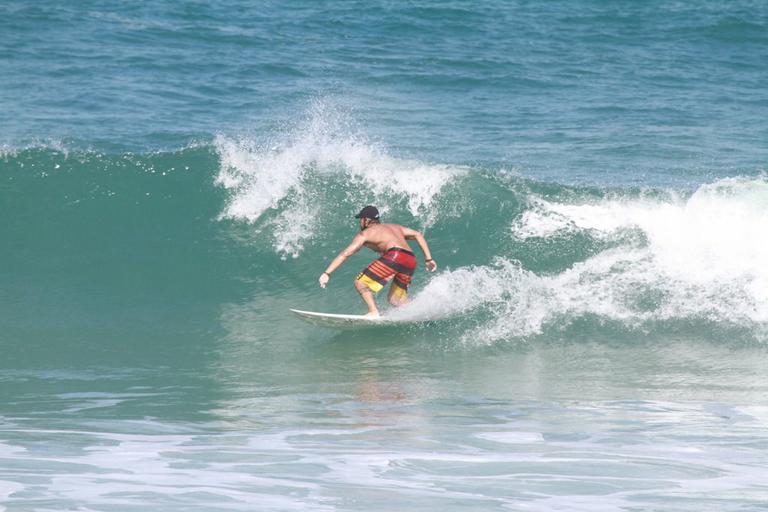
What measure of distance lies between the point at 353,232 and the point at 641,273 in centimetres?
337

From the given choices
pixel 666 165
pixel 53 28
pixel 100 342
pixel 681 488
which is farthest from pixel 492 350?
pixel 53 28

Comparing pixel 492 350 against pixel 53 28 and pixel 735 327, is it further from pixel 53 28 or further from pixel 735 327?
pixel 53 28

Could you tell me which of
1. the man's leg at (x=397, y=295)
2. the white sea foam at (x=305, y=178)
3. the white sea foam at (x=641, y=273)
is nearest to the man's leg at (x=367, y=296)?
the man's leg at (x=397, y=295)

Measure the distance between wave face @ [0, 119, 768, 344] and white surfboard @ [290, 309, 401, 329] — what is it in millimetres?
267

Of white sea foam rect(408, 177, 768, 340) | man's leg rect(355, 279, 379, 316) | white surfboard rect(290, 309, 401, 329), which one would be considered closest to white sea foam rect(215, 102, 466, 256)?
white sea foam rect(408, 177, 768, 340)

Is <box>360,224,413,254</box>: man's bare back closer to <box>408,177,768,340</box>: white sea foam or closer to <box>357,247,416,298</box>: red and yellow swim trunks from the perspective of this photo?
<box>357,247,416,298</box>: red and yellow swim trunks

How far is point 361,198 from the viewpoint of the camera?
526 inches

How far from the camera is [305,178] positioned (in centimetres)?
1347

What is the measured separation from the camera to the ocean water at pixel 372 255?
580cm

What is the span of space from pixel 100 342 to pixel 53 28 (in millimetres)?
13534

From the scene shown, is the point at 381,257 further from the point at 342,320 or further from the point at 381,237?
the point at 342,320

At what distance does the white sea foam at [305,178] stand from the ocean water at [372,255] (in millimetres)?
36

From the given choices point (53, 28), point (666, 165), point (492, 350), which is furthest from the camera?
point (53, 28)

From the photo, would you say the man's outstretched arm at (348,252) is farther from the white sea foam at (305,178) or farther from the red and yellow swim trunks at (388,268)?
the white sea foam at (305,178)
